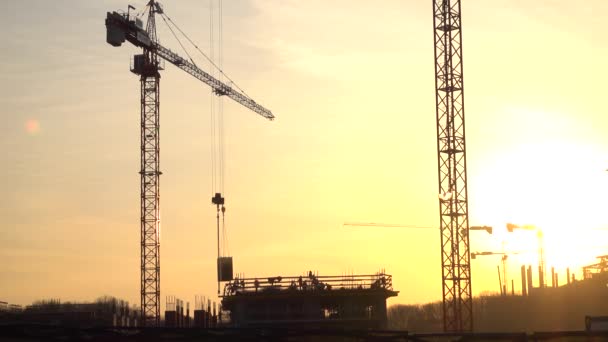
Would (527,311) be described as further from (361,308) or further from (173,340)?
(173,340)

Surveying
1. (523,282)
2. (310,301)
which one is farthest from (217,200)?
(523,282)

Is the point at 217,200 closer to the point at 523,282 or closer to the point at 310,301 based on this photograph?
the point at 310,301

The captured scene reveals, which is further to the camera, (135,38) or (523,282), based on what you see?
(523,282)

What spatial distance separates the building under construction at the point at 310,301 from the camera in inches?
3132

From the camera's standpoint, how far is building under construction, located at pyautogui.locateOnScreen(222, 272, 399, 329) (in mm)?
79562

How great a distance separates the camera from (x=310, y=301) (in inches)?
3150

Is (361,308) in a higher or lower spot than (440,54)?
lower

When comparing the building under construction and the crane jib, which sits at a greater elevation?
the crane jib

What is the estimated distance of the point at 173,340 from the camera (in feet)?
116

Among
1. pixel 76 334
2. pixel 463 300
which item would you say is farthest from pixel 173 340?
pixel 463 300

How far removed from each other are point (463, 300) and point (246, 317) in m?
23.9

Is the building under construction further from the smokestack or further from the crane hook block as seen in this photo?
the smokestack

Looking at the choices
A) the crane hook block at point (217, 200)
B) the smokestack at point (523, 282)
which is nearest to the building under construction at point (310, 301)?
the crane hook block at point (217, 200)

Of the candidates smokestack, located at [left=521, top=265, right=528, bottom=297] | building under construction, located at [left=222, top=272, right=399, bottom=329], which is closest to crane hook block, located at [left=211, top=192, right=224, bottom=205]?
building under construction, located at [left=222, top=272, right=399, bottom=329]
